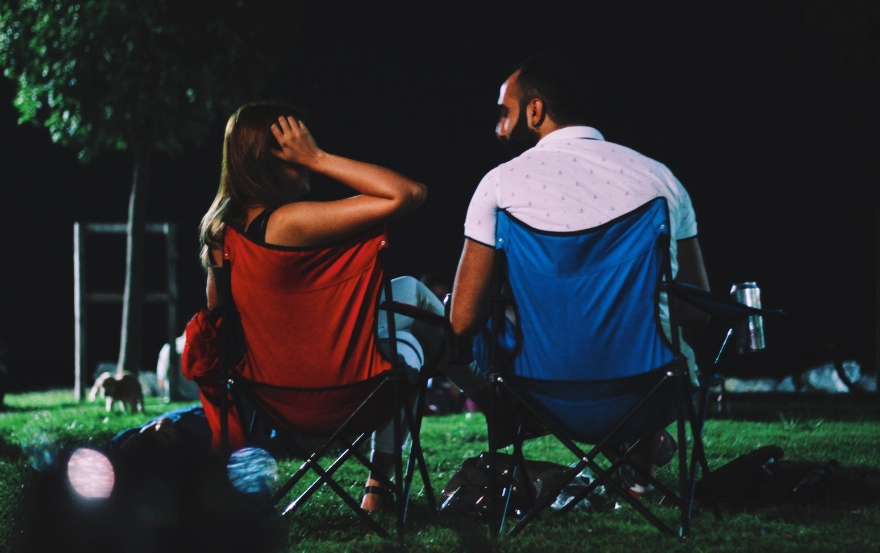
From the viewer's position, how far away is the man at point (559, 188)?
251 cm

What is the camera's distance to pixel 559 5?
14.5 meters

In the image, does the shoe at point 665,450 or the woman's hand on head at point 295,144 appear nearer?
the woman's hand on head at point 295,144

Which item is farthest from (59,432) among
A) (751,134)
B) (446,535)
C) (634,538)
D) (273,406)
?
(751,134)

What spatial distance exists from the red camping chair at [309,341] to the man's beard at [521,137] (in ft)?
1.78

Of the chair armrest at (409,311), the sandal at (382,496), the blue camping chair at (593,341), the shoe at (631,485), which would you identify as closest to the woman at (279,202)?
the chair armrest at (409,311)

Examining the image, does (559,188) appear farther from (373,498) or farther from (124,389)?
(124,389)

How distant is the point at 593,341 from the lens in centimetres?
250

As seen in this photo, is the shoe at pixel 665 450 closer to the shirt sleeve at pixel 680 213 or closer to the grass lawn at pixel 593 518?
the grass lawn at pixel 593 518

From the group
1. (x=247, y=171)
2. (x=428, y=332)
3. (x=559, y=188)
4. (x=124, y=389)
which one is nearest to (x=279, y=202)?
(x=247, y=171)

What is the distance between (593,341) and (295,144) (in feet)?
3.18

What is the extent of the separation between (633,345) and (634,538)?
0.51 m

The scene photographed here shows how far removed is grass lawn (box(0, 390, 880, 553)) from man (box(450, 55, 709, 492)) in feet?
1.75

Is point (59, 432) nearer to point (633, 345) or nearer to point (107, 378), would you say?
point (107, 378)

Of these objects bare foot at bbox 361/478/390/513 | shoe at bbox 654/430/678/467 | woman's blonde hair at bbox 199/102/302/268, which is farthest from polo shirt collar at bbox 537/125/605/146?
bare foot at bbox 361/478/390/513
